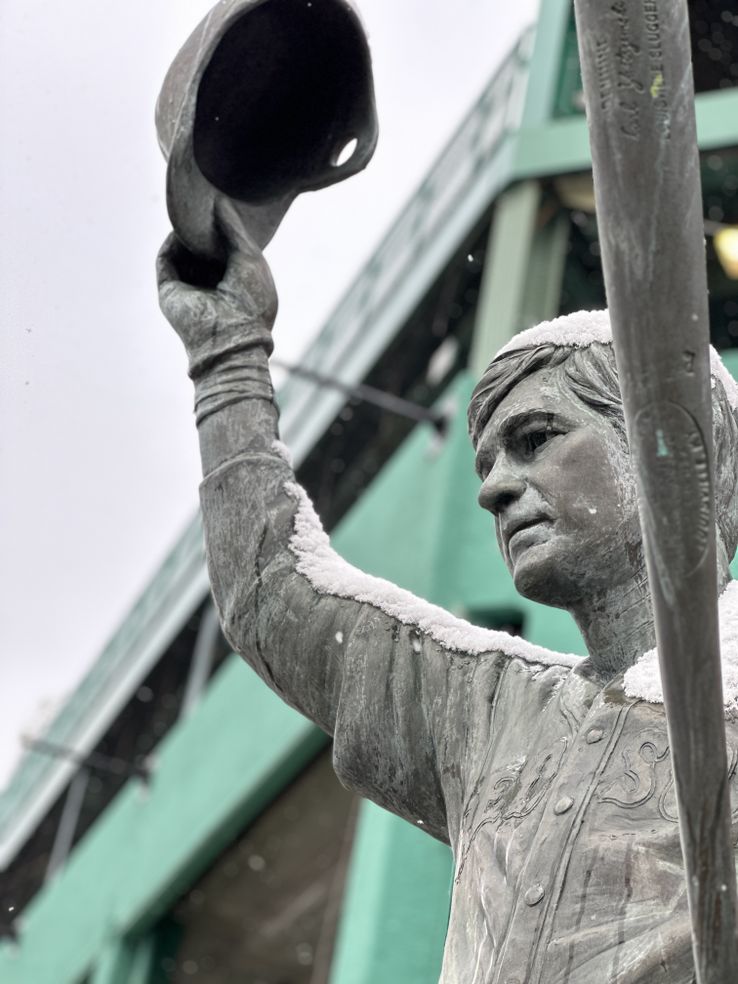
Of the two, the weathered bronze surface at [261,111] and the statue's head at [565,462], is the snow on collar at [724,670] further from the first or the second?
the weathered bronze surface at [261,111]

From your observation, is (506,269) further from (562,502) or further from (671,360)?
(671,360)

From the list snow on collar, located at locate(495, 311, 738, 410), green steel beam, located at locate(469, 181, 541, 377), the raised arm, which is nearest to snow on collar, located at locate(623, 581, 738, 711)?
the raised arm

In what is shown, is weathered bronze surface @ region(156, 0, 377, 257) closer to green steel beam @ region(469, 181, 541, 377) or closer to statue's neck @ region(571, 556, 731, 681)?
statue's neck @ region(571, 556, 731, 681)

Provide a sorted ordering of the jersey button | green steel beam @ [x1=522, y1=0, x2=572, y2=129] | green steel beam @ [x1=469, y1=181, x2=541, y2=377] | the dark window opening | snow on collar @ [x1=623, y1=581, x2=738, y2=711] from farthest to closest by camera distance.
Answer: green steel beam @ [x1=522, y1=0, x2=572, y2=129], green steel beam @ [x1=469, y1=181, x2=541, y2=377], the dark window opening, snow on collar @ [x1=623, y1=581, x2=738, y2=711], the jersey button

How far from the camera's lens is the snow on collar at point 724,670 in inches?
149

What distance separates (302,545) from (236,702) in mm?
12910

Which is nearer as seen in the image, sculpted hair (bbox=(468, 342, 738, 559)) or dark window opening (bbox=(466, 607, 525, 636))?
sculpted hair (bbox=(468, 342, 738, 559))

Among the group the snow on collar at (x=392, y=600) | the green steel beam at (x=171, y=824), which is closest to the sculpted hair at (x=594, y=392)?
the snow on collar at (x=392, y=600)

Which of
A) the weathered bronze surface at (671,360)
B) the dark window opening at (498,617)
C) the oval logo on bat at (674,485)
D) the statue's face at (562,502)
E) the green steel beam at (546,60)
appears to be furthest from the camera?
the green steel beam at (546,60)

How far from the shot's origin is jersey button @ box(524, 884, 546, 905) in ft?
11.8

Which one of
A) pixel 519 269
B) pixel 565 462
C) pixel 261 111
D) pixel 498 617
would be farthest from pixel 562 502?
pixel 519 269

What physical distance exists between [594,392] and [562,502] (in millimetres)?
244

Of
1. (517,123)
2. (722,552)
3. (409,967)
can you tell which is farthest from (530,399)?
(517,123)

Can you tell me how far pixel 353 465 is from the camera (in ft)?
61.5
